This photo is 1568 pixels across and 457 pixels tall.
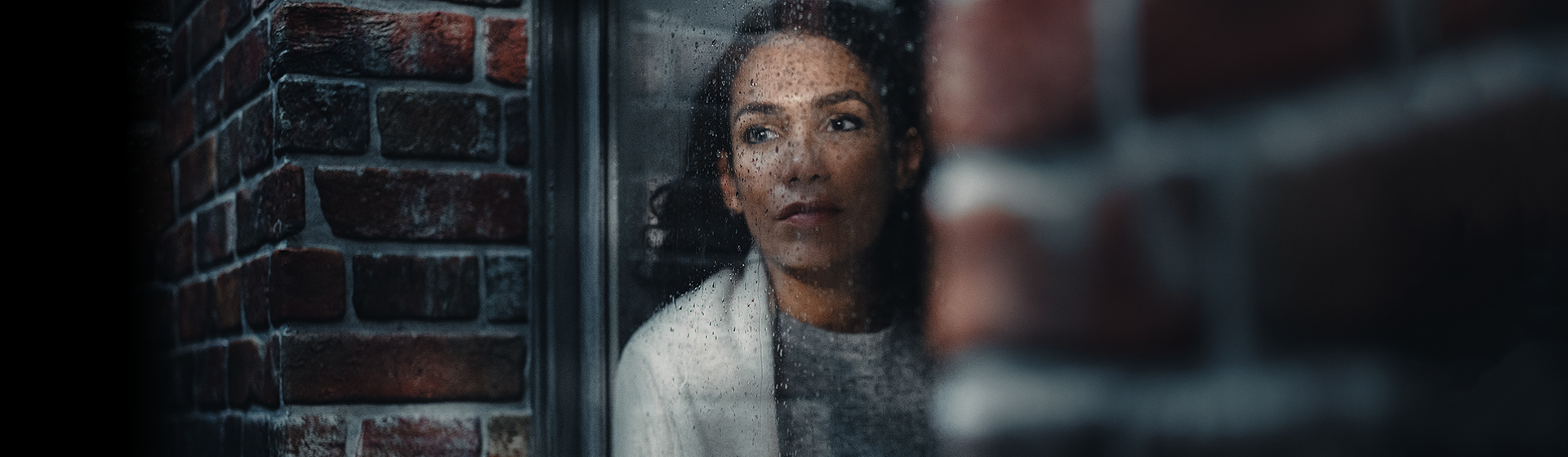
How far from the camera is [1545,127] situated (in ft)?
0.75

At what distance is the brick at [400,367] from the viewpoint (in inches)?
43.0

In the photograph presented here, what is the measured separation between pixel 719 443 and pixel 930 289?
384 millimetres

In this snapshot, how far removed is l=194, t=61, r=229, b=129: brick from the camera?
1.30 meters

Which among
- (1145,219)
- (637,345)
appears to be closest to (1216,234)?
(1145,219)

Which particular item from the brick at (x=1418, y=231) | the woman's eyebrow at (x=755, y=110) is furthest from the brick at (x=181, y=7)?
the brick at (x=1418, y=231)

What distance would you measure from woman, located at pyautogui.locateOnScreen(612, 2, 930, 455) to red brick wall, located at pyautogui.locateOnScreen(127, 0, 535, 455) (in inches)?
11.9

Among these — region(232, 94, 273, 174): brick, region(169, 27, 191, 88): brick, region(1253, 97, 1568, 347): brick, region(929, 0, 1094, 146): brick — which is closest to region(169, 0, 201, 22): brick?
region(169, 27, 191, 88): brick

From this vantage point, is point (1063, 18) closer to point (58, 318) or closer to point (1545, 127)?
point (1545, 127)

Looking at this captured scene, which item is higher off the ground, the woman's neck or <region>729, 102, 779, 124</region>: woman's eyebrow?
<region>729, 102, 779, 124</region>: woman's eyebrow

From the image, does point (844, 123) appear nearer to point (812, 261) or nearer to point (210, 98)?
point (812, 261)

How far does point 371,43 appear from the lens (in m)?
1.14

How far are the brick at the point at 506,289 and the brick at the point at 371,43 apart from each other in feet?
0.66

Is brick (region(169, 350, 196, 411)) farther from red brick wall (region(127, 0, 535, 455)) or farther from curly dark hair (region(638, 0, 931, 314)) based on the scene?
curly dark hair (region(638, 0, 931, 314))

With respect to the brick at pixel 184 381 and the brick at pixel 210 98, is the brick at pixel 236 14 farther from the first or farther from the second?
the brick at pixel 184 381
